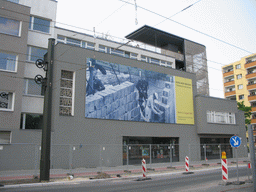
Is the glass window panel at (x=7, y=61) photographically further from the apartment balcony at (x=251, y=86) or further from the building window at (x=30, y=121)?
the apartment balcony at (x=251, y=86)

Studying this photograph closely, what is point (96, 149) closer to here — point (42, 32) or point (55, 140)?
point (55, 140)

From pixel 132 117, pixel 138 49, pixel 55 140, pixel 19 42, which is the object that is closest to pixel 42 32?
pixel 19 42

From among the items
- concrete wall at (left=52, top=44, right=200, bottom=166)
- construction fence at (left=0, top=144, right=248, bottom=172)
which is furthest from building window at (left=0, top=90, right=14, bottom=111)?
construction fence at (left=0, top=144, right=248, bottom=172)

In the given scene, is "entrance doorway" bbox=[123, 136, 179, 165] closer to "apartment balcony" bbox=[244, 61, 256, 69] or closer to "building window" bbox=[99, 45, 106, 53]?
"building window" bbox=[99, 45, 106, 53]

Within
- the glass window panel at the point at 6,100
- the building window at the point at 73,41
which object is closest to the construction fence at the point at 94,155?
the glass window panel at the point at 6,100

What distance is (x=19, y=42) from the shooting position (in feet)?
70.6

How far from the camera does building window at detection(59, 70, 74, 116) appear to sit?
22.5 meters

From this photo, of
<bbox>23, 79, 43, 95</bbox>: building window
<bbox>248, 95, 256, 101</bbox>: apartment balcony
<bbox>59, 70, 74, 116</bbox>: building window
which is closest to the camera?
<bbox>23, 79, 43, 95</bbox>: building window

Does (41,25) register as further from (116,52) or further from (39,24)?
(116,52)

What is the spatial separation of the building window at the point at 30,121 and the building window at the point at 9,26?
7.25 metres

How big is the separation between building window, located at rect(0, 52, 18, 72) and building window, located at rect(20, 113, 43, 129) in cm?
413

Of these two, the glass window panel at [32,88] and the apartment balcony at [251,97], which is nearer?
the glass window panel at [32,88]

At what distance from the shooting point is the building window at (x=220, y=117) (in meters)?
33.2

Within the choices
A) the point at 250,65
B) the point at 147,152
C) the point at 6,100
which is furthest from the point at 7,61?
the point at 250,65
